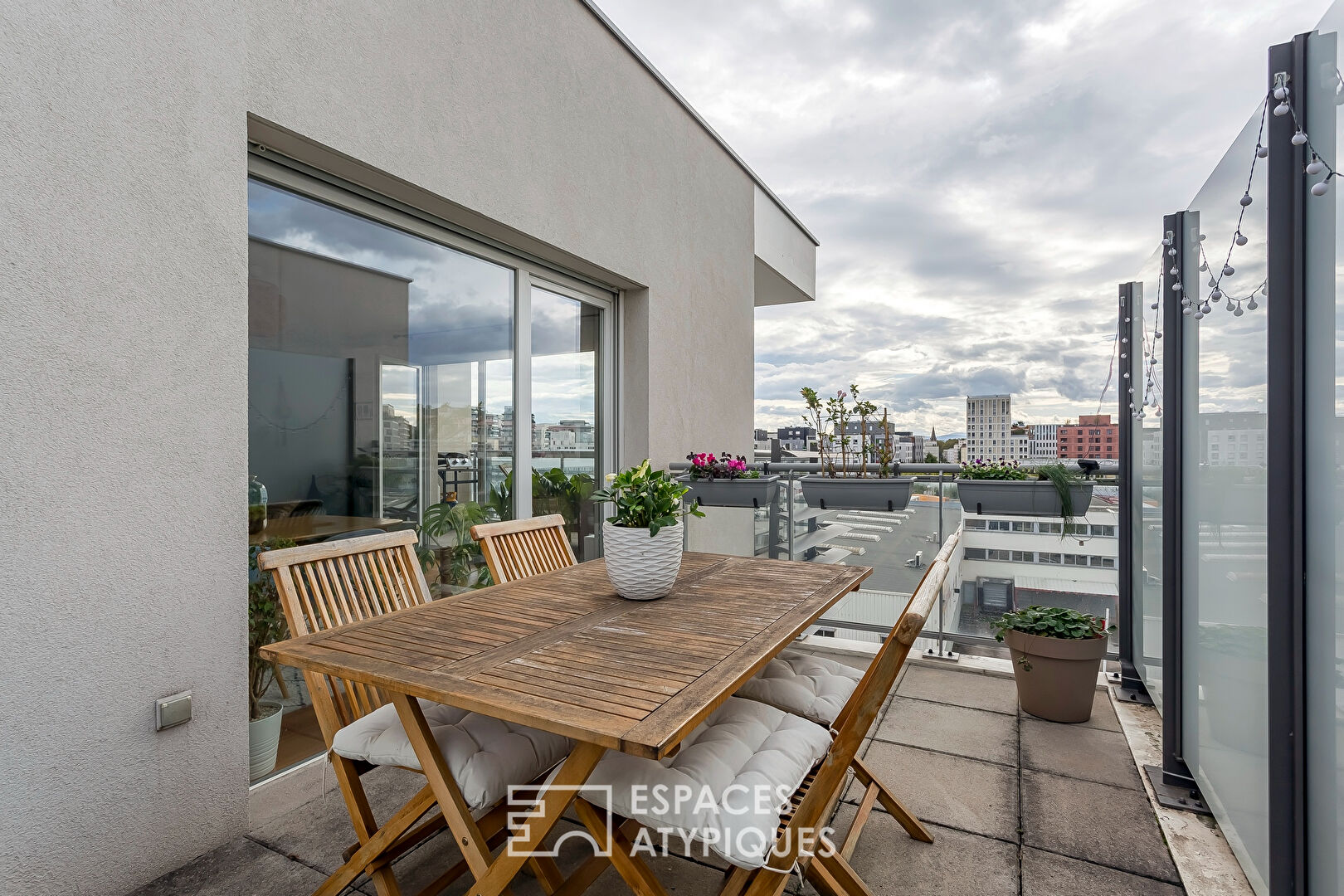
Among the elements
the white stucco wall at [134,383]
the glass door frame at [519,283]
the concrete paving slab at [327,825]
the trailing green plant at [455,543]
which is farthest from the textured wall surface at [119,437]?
the trailing green plant at [455,543]

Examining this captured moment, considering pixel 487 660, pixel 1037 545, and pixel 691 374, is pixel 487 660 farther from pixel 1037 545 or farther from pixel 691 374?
pixel 691 374

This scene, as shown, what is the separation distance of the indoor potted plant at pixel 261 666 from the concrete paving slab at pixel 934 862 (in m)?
1.95

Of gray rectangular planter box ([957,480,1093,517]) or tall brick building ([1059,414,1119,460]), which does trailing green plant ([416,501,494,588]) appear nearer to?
gray rectangular planter box ([957,480,1093,517])

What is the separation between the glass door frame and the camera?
2.41m

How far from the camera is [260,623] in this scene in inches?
88.3

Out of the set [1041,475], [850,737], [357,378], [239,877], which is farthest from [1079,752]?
[357,378]

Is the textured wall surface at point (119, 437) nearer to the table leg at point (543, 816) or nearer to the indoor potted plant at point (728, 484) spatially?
the table leg at point (543, 816)

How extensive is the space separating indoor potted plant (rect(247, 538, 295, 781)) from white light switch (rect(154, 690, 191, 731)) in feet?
Result: 1.00

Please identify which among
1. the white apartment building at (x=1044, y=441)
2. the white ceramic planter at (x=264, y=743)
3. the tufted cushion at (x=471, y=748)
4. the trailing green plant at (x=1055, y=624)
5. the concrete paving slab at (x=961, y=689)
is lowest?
the concrete paving slab at (x=961, y=689)

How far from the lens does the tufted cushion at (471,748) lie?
1.42 m

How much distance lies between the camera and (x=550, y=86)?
11.1ft

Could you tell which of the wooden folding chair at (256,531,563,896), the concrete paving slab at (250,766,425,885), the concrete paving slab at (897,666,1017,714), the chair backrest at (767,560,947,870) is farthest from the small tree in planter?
the concrete paving slab at (250,766,425,885)

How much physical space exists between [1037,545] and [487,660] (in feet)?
9.85

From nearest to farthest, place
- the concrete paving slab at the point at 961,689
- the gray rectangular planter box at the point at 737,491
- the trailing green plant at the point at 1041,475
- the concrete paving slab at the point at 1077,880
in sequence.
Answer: the concrete paving slab at the point at 1077,880
the concrete paving slab at the point at 961,689
the trailing green plant at the point at 1041,475
the gray rectangular planter box at the point at 737,491
